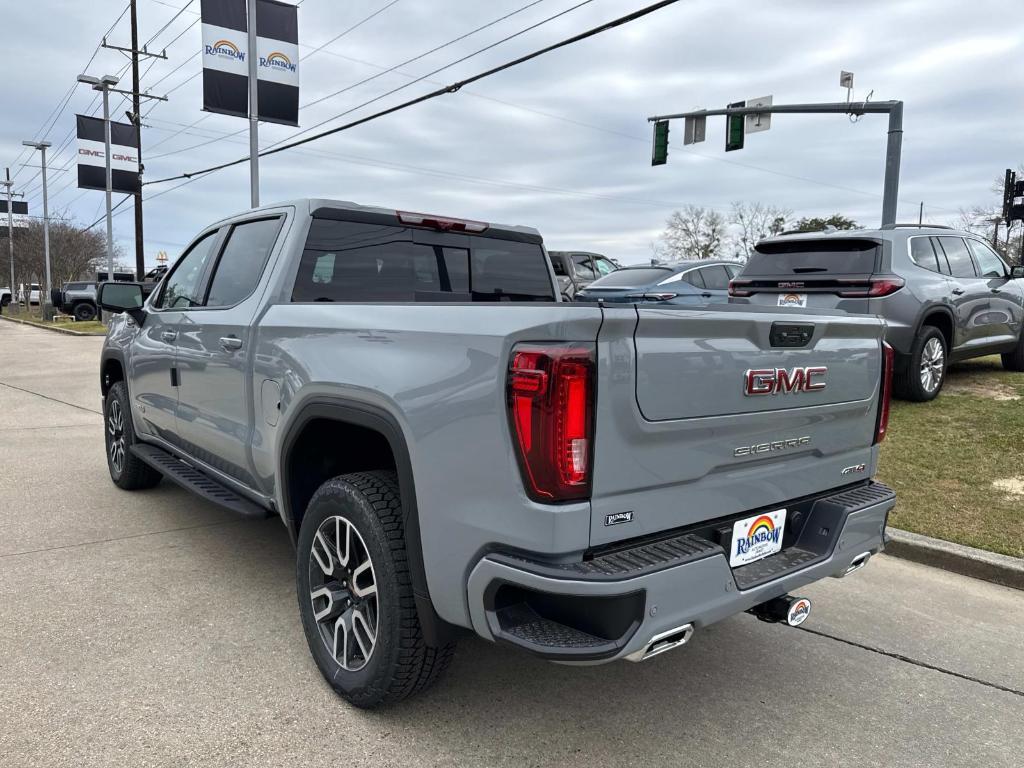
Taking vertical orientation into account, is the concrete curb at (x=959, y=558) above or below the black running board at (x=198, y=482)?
below

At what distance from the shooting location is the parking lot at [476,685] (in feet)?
8.53

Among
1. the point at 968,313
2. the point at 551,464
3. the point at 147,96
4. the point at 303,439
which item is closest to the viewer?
the point at 551,464

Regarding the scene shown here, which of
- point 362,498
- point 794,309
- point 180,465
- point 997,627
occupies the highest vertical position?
point 794,309

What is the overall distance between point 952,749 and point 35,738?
313 cm

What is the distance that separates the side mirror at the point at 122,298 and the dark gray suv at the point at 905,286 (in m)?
5.66

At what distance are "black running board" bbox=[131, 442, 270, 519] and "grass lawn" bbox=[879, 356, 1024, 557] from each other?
13.1ft

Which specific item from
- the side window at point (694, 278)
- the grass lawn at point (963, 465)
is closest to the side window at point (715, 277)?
the side window at point (694, 278)

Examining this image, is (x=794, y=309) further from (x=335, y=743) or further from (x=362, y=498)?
(x=335, y=743)

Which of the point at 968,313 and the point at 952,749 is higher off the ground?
the point at 968,313

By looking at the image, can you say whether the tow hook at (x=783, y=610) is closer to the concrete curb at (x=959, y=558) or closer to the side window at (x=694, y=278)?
the concrete curb at (x=959, y=558)

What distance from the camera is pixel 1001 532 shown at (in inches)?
189

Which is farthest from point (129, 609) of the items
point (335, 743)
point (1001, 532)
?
point (1001, 532)

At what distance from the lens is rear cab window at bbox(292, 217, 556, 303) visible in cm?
362

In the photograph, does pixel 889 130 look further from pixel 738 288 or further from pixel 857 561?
pixel 857 561
